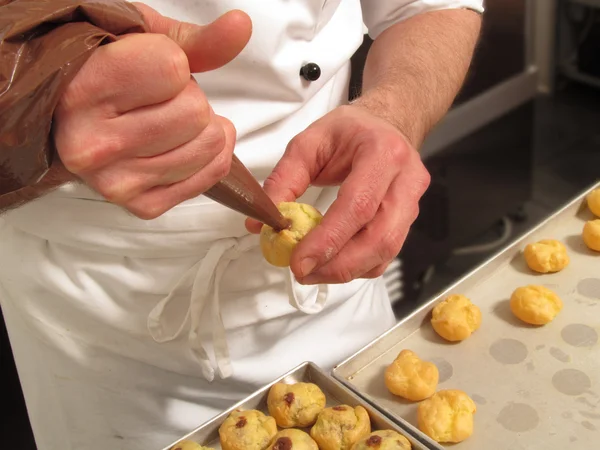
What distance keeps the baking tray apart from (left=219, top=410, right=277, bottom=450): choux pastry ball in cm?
13

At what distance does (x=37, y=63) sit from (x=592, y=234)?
979mm

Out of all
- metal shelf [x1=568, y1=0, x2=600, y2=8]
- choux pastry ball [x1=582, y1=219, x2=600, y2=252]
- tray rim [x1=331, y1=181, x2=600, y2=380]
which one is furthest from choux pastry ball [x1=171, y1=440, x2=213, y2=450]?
metal shelf [x1=568, y1=0, x2=600, y2=8]

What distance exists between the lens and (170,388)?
110 centimetres

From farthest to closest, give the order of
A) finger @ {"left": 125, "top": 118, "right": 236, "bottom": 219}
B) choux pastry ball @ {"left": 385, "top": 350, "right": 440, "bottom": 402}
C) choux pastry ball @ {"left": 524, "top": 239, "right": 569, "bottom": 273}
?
choux pastry ball @ {"left": 524, "top": 239, "right": 569, "bottom": 273} < choux pastry ball @ {"left": 385, "top": 350, "right": 440, "bottom": 402} < finger @ {"left": 125, "top": 118, "right": 236, "bottom": 219}

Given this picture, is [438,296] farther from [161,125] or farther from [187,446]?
[161,125]

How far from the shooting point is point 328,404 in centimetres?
90

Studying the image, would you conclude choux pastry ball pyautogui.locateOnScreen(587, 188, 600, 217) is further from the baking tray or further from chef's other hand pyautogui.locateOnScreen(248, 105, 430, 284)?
chef's other hand pyautogui.locateOnScreen(248, 105, 430, 284)

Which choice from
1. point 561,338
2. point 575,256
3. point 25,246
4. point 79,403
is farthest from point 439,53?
point 79,403

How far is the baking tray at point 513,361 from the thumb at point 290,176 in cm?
26

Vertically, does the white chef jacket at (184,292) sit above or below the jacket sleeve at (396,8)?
below

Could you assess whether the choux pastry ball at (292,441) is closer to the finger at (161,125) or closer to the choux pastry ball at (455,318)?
the choux pastry ball at (455,318)

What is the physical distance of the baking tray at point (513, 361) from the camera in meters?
0.85

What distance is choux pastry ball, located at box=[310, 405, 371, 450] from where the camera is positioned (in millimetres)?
818

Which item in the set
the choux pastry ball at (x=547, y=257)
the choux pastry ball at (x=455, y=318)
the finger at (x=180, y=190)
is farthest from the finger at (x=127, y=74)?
the choux pastry ball at (x=547, y=257)
